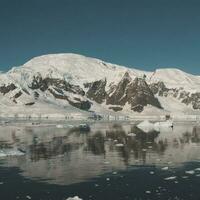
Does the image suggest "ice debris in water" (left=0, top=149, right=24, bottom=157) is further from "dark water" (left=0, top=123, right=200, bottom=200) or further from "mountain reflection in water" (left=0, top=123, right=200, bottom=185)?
"mountain reflection in water" (left=0, top=123, right=200, bottom=185)

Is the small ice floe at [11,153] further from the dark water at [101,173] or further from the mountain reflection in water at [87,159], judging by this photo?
the mountain reflection in water at [87,159]

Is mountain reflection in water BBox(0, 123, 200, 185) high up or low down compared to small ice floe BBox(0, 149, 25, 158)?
down

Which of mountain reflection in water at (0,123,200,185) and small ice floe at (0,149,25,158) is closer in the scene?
mountain reflection in water at (0,123,200,185)

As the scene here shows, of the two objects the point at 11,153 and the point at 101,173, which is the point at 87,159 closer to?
the point at 101,173

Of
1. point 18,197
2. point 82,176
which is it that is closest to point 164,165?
point 82,176

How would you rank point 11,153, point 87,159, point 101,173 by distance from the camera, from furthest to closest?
point 11,153 → point 87,159 → point 101,173

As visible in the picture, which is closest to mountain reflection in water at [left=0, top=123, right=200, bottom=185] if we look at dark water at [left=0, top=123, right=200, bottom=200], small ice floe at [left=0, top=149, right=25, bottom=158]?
dark water at [left=0, top=123, right=200, bottom=200]

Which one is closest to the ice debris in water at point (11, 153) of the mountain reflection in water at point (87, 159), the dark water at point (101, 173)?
the dark water at point (101, 173)

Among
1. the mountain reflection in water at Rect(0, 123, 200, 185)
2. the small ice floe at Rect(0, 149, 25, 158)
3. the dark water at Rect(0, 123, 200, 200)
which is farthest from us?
the small ice floe at Rect(0, 149, 25, 158)

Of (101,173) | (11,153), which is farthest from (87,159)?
(11,153)

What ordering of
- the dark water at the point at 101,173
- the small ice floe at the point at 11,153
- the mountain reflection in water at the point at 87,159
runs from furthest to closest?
1. the small ice floe at the point at 11,153
2. the mountain reflection in water at the point at 87,159
3. the dark water at the point at 101,173

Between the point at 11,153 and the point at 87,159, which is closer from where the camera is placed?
the point at 87,159
